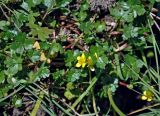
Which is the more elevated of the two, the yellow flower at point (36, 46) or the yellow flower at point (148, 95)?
the yellow flower at point (36, 46)

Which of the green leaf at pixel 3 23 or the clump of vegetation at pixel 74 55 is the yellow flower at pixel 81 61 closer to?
the clump of vegetation at pixel 74 55

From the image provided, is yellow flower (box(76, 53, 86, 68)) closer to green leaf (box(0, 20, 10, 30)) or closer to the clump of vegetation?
the clump of vegetation

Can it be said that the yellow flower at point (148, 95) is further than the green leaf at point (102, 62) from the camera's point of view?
Yes

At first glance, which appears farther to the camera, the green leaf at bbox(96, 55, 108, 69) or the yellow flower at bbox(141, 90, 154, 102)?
the yellow flower at bbox(141, 90, 154, 102)

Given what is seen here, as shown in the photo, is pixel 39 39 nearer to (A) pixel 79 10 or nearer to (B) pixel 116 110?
(A) pixel 79 10

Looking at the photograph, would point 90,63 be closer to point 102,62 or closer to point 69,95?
point 102,62

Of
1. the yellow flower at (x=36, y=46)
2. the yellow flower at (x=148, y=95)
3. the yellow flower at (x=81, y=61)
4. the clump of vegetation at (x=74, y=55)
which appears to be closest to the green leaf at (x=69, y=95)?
the clump of vegetation at (x=74, y=55)


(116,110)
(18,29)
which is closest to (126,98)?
(116,110)

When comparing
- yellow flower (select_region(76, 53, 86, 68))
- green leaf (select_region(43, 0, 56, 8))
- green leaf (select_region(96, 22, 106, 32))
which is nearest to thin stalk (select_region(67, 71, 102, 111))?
yellow flower (select_region(76, 53, 86, 68))
